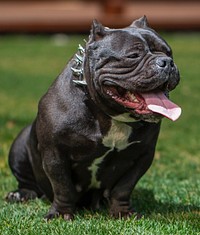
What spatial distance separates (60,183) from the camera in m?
5.03

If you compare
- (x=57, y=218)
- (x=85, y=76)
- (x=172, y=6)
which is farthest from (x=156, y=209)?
(x=172, y=6)

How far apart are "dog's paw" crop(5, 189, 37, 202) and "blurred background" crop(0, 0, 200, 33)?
14669 mm

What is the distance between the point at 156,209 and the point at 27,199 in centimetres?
101

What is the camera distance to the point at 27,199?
5703 millimetres

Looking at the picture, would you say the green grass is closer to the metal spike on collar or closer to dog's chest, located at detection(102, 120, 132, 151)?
dog's chest, located at detection(102, 120, 132, 151)

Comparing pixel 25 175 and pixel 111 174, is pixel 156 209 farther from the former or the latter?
pixel 25 175

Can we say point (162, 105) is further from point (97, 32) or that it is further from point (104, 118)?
point (97, 32)

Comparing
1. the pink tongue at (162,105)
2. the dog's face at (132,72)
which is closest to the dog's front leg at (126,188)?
the dog's face at (132,72)

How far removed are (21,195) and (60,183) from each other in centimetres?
79

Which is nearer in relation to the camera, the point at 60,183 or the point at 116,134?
the point at 116,134

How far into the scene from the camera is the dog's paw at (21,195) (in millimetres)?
5673

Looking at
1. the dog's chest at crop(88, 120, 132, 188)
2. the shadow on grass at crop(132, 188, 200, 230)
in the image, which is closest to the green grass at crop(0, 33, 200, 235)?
the shadow on grass at crop(132, 188, 200, 230)

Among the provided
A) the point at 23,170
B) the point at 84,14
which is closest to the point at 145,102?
the point at 23,170

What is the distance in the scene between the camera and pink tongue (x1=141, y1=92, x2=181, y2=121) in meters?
4.43
